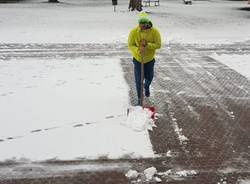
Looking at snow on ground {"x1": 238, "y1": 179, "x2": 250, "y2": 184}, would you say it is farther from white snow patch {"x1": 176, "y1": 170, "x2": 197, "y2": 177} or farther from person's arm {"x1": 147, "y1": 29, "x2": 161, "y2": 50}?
person's arm {"x1": 147, "y1": 29, "x2": 161, "y2": 50}

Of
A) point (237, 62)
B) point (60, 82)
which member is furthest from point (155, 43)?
point (237, 62)

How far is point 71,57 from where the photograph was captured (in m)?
12.2

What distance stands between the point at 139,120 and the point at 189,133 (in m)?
0.82

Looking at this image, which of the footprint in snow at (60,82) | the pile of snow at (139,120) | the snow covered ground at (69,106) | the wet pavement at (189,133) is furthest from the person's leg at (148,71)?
the footprint in snow at (60,82)

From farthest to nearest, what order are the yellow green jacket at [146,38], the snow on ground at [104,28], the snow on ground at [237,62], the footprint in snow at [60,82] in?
the snow on ground at [104,28] < the snow on ground at [237,62] < the footprint in snow at [60,82] < the yellow green jacket at [146,38]

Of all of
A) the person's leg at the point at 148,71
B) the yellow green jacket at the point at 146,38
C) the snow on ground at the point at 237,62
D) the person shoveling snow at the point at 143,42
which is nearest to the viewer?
the person shoveling snow at the point at 143,42

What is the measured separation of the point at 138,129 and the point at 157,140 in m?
0.44

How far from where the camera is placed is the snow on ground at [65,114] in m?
5.64

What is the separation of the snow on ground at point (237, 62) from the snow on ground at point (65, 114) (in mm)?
3111

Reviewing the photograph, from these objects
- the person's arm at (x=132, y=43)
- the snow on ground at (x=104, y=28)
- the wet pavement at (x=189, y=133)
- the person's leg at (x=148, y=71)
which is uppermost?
the person's arm at (x=132, y=43)

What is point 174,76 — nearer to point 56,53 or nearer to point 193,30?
point 56,53

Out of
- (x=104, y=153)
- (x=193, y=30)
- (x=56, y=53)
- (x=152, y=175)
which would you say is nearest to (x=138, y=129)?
(x=104, y=153)

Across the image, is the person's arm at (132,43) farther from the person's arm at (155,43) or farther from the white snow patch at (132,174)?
the white snow patch at (132,174)

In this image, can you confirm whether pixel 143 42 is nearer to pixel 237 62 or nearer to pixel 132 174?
pixel 132 174
